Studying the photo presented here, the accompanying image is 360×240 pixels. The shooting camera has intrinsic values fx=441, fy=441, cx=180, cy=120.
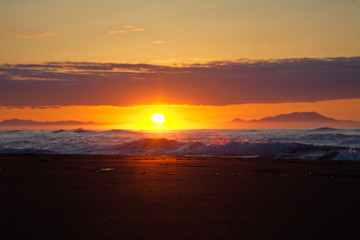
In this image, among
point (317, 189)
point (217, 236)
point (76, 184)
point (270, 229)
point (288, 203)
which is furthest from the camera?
point (76, 184)

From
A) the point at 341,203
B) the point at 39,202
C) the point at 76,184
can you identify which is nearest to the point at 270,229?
the point at 341,203

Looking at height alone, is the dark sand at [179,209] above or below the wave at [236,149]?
below

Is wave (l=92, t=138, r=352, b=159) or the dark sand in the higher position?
wave (l=92, t=138, r=352, b=159)

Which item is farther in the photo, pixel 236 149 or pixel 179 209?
pixel 236 149

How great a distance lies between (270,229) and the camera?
494cm

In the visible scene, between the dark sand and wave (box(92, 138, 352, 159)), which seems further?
wave (box(92, 138, 352, 159))

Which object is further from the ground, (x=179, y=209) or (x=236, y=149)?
(x=236, y=149)

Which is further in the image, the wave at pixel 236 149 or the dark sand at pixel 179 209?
the wave at pixel 236 149

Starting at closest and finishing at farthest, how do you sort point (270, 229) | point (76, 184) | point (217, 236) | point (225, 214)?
point (217, 236) → point (270, 229) → point (225, 214) → point (76, 184)

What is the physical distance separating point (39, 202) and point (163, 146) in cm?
2792

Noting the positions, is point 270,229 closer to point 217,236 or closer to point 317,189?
point 217,236

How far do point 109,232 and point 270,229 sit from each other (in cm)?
178

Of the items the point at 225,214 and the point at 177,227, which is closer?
the point at 177,227

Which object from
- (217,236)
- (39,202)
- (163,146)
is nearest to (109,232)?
(217,236)
